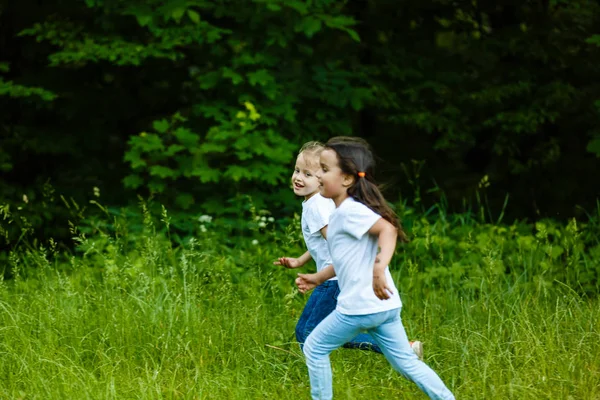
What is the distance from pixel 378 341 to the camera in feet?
12.0

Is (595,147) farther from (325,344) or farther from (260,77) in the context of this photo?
(325,344)

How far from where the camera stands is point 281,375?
4.46 meters

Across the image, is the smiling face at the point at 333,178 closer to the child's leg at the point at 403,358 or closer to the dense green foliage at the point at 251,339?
the child's leg at the point at 403,358

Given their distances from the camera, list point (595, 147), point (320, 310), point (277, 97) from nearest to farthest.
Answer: point (320, 310) < point (595, 147) < point (277, 97)

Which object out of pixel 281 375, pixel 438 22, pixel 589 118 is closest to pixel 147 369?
pixel 281 375

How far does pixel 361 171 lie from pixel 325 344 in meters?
0.75

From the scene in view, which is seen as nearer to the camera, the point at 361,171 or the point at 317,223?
the point at 361,171

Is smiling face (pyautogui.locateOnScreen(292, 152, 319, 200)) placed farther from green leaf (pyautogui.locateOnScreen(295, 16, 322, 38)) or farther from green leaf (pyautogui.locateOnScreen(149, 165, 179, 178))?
green leaf (pyautogui.locateOnScreen(149, 165, 179, 178))

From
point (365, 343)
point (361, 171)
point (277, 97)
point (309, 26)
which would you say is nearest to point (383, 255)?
point (361, 171)

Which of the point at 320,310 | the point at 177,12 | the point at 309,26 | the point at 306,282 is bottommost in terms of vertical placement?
the point at 320,310

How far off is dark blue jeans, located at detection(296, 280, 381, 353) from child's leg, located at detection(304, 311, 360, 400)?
1.72 feet

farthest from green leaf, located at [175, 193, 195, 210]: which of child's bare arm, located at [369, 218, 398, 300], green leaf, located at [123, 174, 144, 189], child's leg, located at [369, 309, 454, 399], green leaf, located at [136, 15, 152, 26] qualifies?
child's bare arm, located at [369, 218, 398, 300]

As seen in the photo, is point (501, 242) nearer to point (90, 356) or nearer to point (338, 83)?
point (338, 83)

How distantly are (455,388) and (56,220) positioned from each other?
5.50m
